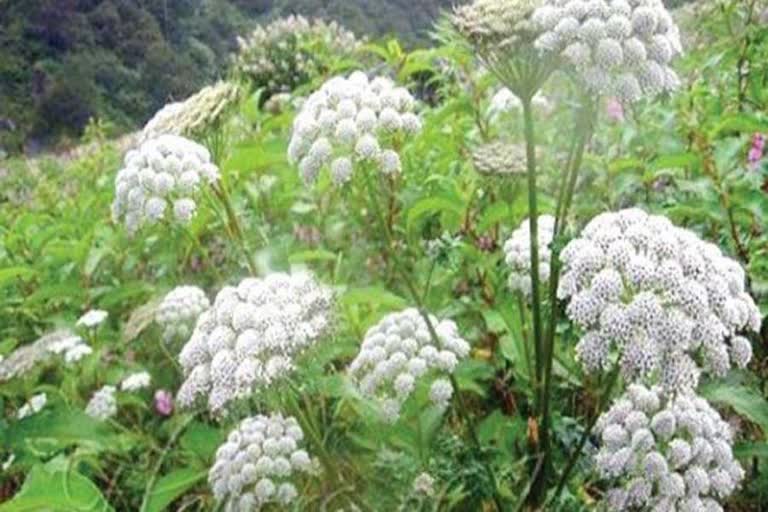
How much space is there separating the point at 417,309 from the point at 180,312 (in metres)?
1.02

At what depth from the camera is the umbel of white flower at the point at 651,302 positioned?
82.0 inches

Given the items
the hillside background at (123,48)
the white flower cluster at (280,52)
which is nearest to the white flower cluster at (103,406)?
the white flower cluster at (280,52)

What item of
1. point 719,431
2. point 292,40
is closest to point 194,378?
point 719,431

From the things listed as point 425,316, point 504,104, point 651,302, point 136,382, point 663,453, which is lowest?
point 136,382

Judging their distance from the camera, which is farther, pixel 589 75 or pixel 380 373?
pixel 380 373

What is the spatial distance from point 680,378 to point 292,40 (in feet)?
52.3

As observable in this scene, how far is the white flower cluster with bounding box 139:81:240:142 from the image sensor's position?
3096mm

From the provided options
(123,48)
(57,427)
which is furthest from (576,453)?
(123,48)

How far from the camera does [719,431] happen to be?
2465 mm

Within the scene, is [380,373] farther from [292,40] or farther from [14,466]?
[292,40]

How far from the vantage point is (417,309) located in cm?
285

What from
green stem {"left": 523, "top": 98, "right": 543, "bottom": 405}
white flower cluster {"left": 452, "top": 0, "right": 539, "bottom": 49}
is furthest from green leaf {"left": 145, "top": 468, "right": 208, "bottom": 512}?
white flower cluster {"left": 452, "top": 0, "right": 539, "bottom": 49}

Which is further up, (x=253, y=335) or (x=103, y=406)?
(x=253, y=335)

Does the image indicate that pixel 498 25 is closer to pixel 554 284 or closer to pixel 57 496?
pixel 554 284
